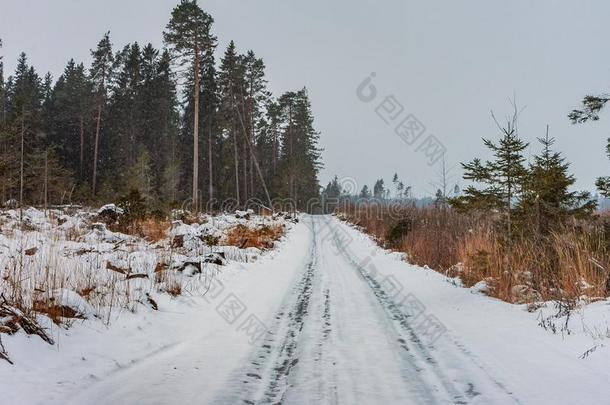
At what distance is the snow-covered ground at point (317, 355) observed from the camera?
283 centimetres

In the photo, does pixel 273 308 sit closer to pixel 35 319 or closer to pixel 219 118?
pixel 35 319

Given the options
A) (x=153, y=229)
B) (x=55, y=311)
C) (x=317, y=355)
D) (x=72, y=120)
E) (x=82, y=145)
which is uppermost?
(x=72, y=120)

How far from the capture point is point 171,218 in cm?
1451

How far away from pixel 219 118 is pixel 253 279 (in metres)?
31.7

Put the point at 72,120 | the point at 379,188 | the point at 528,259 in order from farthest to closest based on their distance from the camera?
the point at 379,188 → the point at 72,120 → the point at 528,259

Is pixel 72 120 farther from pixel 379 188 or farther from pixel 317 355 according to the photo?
pixel 379 188

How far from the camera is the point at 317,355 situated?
3699 millimetres

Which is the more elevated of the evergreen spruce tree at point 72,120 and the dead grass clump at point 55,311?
the evergreen spruce tree at point 72,120

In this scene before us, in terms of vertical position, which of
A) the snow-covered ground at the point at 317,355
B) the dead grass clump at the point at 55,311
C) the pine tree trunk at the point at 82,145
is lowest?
the snow-covered ground at the point at 317,355

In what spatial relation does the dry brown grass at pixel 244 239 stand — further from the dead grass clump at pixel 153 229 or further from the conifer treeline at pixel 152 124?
the conifer treeline at pixel 152 124

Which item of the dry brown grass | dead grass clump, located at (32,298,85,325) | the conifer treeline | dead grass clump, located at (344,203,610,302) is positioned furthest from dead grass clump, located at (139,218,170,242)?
the conifer treeline

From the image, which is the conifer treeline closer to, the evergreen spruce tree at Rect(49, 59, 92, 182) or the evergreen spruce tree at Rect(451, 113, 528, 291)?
the evergreen spruce tree at Rect(49, 59, 92, 182)

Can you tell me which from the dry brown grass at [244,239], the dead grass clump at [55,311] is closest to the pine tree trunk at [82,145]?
the dry brown grass at [244,239]

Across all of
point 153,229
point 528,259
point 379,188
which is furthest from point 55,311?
point 379,188
